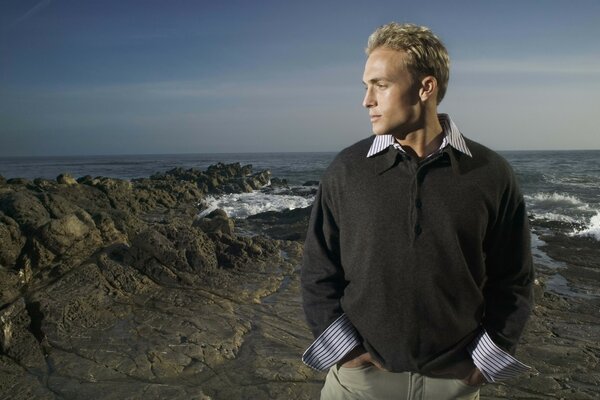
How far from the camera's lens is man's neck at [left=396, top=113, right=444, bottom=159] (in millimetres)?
2004

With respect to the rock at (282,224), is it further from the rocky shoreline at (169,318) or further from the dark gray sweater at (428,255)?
the dark gray sweater at (428,255)

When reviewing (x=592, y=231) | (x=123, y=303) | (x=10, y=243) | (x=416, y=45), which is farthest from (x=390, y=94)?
(x=592, y=231)

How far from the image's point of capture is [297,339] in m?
5.02

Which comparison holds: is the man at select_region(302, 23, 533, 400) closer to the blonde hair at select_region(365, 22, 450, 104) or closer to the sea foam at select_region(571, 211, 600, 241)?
the blonde hair at select_region(365, 22, 450, 104)

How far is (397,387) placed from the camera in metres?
2.00

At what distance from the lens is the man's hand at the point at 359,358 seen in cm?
201

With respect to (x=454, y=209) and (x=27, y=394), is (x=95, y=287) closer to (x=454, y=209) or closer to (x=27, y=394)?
(x=27, y=394)

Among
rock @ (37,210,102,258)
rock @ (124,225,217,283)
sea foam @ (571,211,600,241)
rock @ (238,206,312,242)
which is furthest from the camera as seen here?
sea foam @ (571,211,600,241)

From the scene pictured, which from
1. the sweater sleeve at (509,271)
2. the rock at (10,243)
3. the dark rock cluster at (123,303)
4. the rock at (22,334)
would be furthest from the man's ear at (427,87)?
the rock at (10,243)

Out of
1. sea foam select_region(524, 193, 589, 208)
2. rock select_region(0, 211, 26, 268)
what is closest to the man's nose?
rock select_region(0, 211, 26, 268)

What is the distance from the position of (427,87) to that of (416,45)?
193 millimetres

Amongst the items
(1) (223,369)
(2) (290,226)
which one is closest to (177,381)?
(1) (223,369)

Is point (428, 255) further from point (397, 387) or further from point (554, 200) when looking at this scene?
point (554, 200)

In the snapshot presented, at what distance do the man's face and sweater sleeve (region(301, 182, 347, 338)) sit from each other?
42 cm
